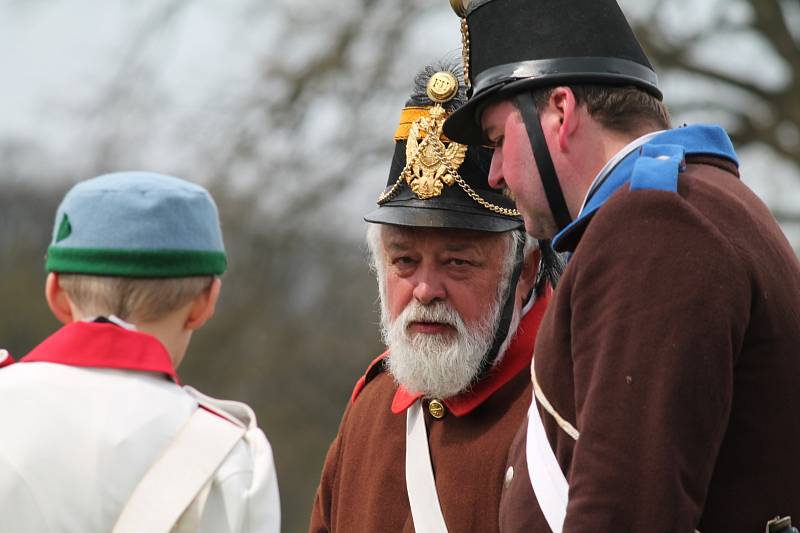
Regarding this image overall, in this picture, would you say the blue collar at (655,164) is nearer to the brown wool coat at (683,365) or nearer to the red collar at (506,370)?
the brown wool coat at (683,365)

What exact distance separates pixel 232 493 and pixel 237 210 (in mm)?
12485

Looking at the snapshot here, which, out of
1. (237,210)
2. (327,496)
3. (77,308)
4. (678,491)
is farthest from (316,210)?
(678,491)

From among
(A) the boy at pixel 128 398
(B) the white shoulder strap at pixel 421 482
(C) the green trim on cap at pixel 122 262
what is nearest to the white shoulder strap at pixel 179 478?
(A) the boy at pixel 128 398

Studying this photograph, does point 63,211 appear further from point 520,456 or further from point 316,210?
point 316,210

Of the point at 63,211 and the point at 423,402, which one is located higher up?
the point at 63,211

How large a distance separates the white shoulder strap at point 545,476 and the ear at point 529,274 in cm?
133

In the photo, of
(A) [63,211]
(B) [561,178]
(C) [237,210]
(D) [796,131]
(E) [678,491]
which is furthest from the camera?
(C) [237,210]

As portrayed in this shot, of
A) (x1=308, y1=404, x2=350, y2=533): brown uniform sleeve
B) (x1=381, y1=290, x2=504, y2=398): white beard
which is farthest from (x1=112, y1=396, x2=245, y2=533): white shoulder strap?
(x1=308, y1=404, x2=350, y2=533): brown uniform sleeve

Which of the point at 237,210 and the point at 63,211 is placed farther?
the point at 237,210

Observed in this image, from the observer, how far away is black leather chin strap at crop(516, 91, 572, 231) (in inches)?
106

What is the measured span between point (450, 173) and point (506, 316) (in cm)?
45

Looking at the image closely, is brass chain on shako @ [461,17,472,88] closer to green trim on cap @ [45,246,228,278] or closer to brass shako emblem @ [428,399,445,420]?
green trim on cap @ [45,246,228,278]

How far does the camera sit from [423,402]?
394cm

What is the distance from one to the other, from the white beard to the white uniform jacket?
0.68 m
